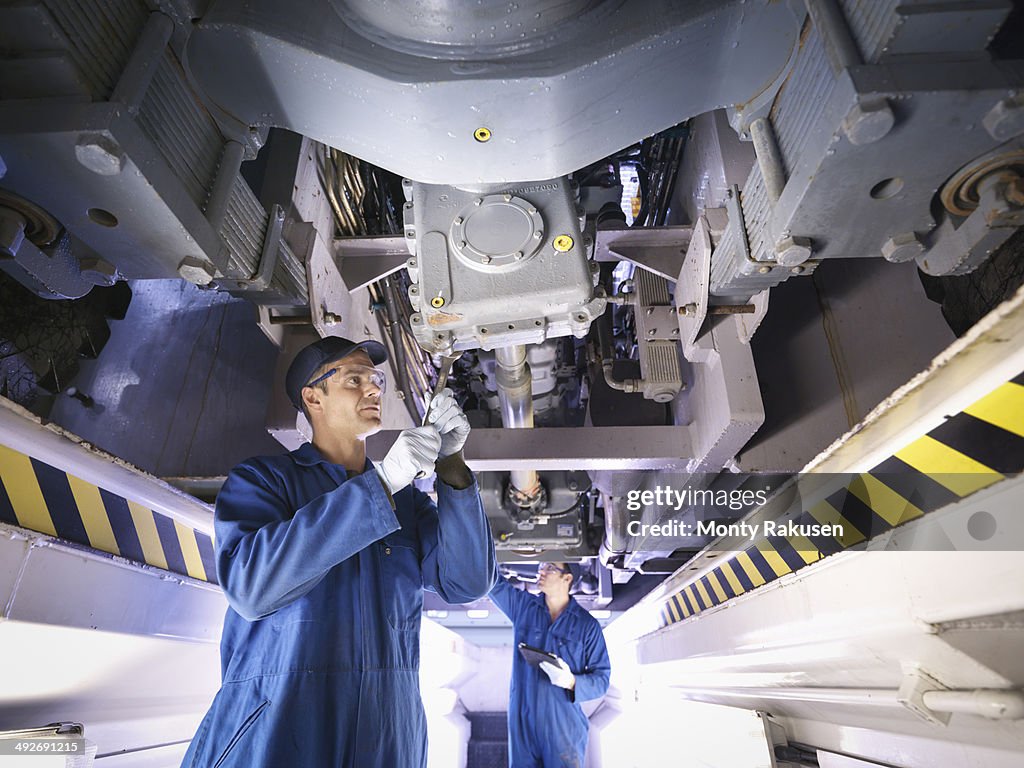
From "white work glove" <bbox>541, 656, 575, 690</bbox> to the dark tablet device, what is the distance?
0.12 feet

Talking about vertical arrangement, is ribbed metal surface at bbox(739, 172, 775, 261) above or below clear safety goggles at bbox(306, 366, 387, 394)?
above

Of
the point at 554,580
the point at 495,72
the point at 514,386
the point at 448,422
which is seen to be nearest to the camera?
the point at 495,72

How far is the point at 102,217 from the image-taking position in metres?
1.22

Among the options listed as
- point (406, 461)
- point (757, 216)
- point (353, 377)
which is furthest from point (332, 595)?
point (757, 216)

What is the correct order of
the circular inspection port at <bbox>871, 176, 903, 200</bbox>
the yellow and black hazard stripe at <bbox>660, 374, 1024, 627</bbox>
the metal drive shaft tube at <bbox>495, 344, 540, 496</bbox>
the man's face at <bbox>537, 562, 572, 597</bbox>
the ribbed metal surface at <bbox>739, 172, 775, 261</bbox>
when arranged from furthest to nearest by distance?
the man's face at <bbox>537, 562, 572, 597</bbox> → the metal drive shaft tube at <bbox>495, 344, 540, 496</bbox> → the ribbed metal surface at <bbox>739, 172, 775, 261</bbox> → the circular inspection port at <bbox>871, 176, 903, 200</bbox> → the yellow and black hazard stripe at <bbox>660, 374, 1024, 627</bbox>

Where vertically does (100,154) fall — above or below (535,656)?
above

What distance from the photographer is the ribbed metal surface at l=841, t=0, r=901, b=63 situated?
39.4 inches

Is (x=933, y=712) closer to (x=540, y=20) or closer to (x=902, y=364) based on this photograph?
(x=902, y=364)

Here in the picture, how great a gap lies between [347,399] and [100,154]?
898 millimetres

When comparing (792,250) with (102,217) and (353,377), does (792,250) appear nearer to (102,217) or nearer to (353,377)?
(353,377)

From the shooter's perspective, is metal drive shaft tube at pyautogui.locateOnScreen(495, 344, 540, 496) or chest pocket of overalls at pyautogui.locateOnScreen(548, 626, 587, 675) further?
chest pocket of overalls at pyautogui.locateOnScreen(548, 626, 587, 675)

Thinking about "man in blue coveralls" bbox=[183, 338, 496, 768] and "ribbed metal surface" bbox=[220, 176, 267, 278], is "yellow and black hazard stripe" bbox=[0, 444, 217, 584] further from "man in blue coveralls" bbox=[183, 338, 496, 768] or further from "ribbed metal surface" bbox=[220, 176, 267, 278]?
"ribbed metal surface" bbox=[220, 176, 267, 278]

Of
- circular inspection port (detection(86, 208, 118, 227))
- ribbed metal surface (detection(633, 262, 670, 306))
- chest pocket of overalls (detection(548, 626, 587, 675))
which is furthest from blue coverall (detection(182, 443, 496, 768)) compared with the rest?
chest pocket of overalls (detection(548, 626, 587, 675))

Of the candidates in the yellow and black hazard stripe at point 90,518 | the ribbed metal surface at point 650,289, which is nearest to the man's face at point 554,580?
the ribbed metal surface at point 650,289
